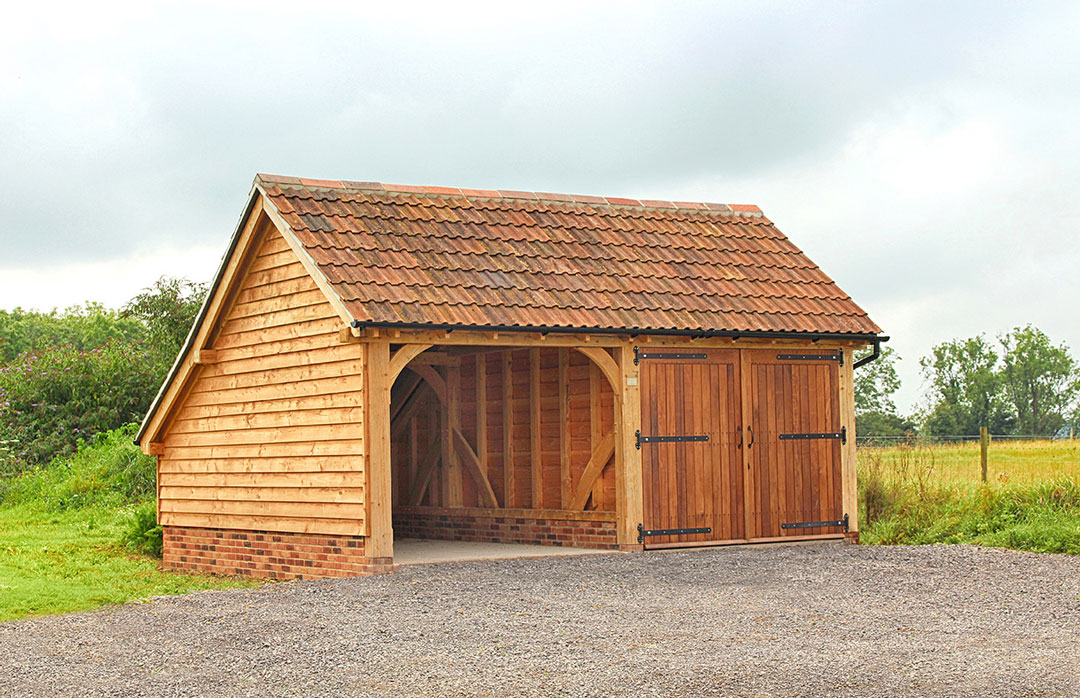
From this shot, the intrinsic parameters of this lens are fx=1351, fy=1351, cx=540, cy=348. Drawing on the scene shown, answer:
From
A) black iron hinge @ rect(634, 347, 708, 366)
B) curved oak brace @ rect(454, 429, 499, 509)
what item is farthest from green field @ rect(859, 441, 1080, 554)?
curved oak brace @ rect(454, 429, 499, 509)

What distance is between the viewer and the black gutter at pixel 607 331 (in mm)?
13188

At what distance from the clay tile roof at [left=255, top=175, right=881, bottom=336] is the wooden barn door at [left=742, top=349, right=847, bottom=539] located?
21.9 inches

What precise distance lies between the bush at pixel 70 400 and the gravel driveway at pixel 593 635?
58.0 ft

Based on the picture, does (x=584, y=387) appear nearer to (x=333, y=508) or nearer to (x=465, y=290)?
(x=465, y=290)

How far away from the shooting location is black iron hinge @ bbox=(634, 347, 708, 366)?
14781mm

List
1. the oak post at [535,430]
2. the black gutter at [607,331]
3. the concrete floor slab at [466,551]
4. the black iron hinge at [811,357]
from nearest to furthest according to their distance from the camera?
the black gutter at [607,331]
the concrete floor slab at [466,551]
the black iron hinge at [811,357]
the oak post at [535,430]

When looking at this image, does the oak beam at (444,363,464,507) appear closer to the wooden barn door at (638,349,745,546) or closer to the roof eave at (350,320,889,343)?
the wooden barn door at (638,349,745,546)

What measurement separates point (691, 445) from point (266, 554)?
498 cm

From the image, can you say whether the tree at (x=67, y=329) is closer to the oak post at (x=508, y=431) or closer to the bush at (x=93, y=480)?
the bush at (x=93, y=480)

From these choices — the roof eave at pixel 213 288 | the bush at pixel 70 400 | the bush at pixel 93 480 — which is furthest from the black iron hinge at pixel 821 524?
the bush at pixel 70 400

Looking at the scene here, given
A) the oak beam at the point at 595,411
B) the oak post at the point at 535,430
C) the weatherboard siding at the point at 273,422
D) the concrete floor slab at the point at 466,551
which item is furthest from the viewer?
the oak post at the point at 535,430

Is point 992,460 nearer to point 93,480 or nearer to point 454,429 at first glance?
point 454,429

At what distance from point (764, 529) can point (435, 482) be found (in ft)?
15.1

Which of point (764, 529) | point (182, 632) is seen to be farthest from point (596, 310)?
point (182, 632)
